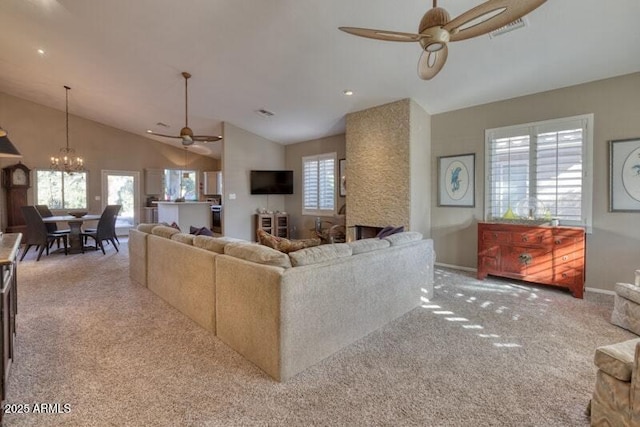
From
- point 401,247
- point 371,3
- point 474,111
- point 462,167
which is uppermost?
point 371,3

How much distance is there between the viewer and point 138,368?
84.5 inches

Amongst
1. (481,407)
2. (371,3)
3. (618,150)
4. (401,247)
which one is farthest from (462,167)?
(481,407)

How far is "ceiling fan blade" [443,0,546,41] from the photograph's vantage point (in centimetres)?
155

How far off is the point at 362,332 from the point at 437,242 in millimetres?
3383

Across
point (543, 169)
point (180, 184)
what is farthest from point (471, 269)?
point (180, 184)

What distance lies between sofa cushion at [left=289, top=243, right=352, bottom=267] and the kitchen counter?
17.9ft

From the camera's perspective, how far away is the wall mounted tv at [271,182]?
7.43m

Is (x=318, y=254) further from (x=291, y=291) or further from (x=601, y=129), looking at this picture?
(x=601, y=129)

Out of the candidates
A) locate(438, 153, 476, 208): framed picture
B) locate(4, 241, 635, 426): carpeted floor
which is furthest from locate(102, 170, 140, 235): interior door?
locate(438, 153, 476, 208): framed picture

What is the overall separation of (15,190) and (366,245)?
366 inches

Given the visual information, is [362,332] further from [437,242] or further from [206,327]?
[437,242]

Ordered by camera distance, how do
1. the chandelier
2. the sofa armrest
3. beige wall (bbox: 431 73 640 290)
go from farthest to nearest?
the chandelier
beige wall (bbox: 431 73 640 290)
the sofa armrest

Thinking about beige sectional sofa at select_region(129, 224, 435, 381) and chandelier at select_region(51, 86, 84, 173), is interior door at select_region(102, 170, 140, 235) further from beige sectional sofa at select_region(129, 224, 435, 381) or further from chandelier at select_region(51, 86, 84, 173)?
beige sectional sofa at select_region(129, 224, 435, 381)

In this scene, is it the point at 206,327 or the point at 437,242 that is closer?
the point at 206,327
